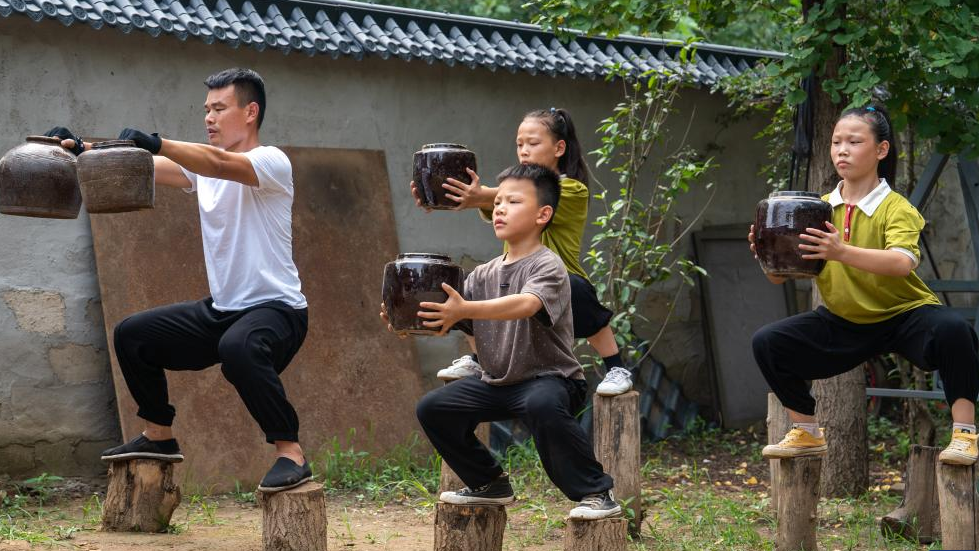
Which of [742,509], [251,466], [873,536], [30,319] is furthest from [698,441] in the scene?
[30,319]

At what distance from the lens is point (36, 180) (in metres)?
4.11

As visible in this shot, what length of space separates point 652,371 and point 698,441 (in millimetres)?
592

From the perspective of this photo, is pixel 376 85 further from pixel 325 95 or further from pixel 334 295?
pixel 334 295

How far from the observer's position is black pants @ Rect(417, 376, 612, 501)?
396cm

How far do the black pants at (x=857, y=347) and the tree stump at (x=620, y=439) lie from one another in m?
0.68

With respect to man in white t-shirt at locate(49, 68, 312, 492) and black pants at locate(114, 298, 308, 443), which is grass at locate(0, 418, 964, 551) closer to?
black pants at locate(114, 298, 308, 443)

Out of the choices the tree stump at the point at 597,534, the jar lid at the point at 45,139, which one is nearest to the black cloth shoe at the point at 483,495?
the tree stump at the point at 597,534

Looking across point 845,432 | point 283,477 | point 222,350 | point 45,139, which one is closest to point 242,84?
point 45,139

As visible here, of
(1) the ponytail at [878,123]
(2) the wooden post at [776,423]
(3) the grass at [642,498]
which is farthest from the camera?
(2) the wooden post at [776,423]

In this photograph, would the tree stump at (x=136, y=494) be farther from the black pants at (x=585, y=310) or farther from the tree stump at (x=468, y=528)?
the black pants at (x=585, y=310)

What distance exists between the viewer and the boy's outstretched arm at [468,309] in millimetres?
3797

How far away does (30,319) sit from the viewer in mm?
6023

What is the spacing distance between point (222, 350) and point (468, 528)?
3.65ft

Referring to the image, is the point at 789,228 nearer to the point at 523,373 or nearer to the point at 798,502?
the point at 523,373
